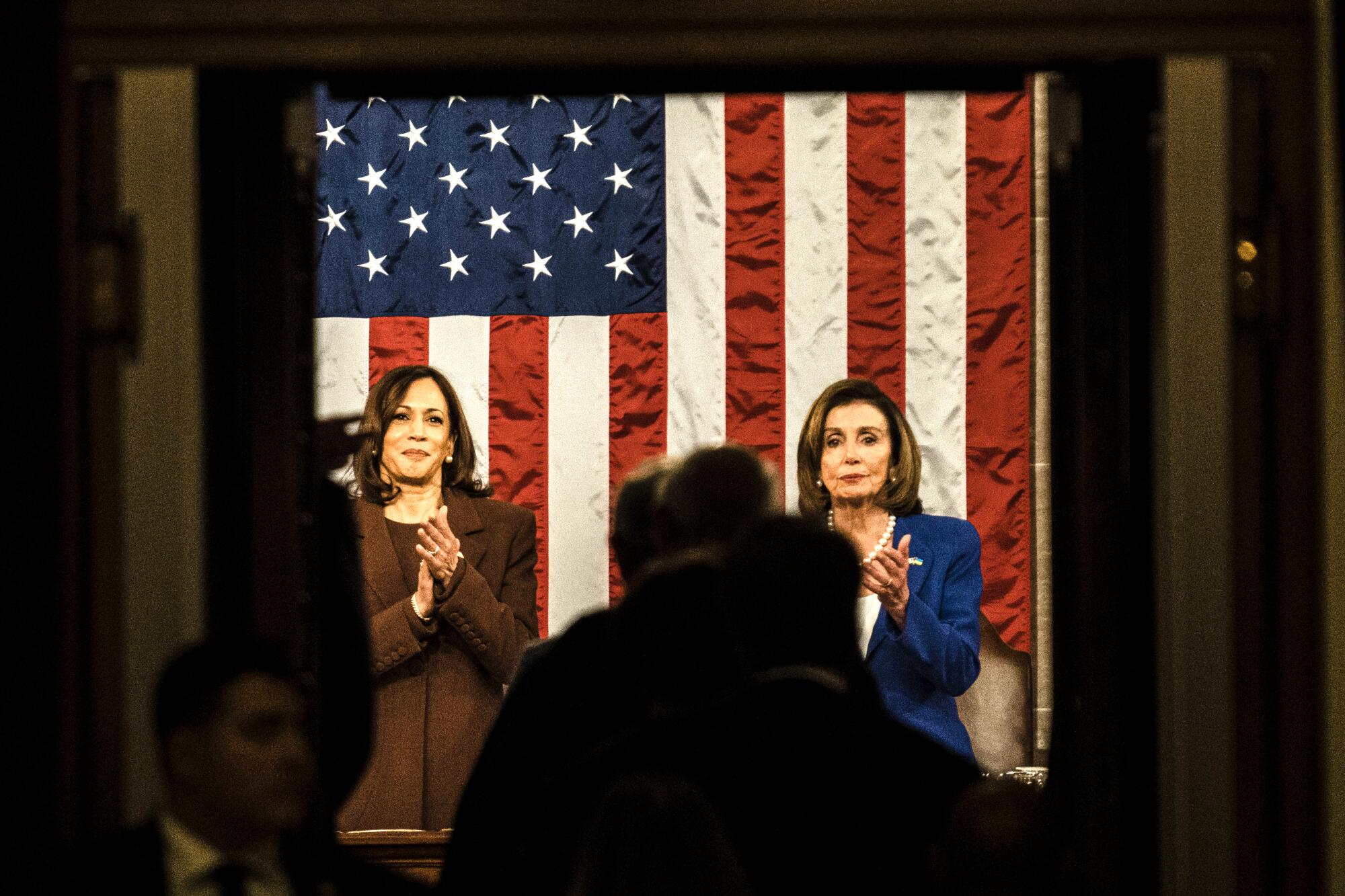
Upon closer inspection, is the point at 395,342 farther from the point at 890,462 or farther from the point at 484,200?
the point at 890,462

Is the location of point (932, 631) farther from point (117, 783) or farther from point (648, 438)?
point (117, 783)

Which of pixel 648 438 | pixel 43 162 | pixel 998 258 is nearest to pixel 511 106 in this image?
pixel 648 438

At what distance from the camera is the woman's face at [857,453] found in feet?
12.1

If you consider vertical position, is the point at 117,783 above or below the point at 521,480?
below

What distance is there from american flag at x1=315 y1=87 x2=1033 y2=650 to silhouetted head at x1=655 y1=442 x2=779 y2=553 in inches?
95.9

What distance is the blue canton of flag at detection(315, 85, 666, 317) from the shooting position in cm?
459

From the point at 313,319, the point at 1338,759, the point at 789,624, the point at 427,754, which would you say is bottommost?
the point at 427,754

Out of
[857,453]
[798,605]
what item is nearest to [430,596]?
[857,453]

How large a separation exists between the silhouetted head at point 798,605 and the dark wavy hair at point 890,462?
6.57 ft

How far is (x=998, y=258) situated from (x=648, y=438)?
1161 mm

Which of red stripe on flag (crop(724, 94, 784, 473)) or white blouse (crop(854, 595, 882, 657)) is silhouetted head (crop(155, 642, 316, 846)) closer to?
white blouse (crop(854, 595, 882, 657))

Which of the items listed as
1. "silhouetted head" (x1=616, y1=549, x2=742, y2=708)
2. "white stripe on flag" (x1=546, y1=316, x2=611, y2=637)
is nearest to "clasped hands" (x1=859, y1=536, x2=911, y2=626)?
"white stripe on flag" (x1=546, y1=316, x2=611, y2=637)

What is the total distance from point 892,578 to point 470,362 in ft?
5.67

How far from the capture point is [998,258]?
4.49 m
